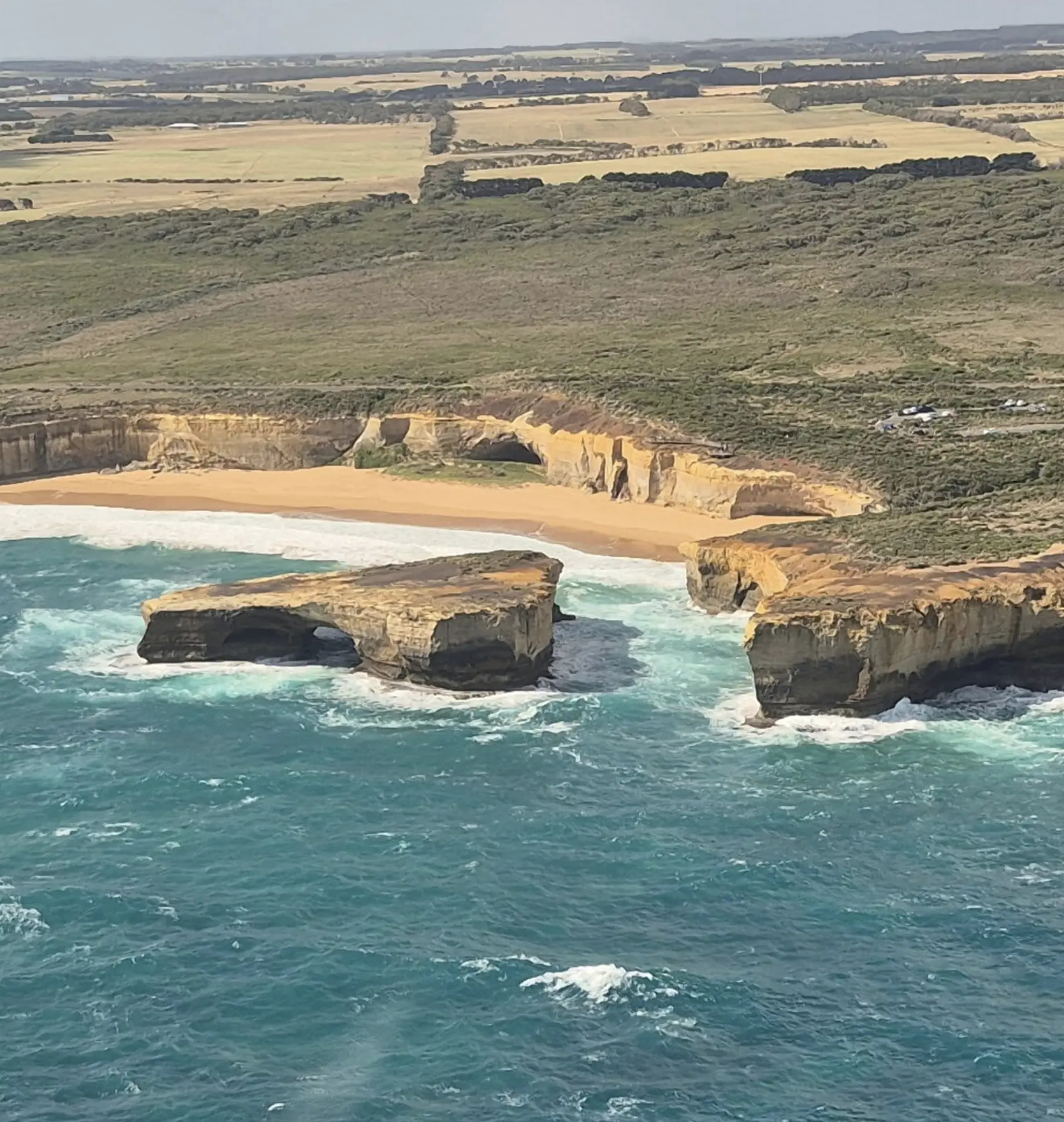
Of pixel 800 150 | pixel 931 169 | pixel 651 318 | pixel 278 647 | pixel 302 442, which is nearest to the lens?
pixel 278 647

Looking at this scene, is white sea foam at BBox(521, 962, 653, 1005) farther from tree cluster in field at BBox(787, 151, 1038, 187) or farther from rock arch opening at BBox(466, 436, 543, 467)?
tree cluster in field at BBox(787, 151, 1038, 187)

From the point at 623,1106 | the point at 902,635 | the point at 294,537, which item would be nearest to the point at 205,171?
the point at 294,537

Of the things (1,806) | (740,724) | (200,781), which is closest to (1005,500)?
(740,724)

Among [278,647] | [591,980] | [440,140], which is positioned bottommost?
[591,980]

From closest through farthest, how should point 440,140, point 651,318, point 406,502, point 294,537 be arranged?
1. point 294,537
2. point 406,502
3. point 651,318
4. point 440,140

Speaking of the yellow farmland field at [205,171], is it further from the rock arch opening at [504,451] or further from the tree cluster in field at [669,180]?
the rock arch opening at [504,451]

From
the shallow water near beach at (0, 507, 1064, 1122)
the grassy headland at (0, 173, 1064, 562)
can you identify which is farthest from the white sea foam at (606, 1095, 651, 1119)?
the grassy headland at (0, 173, 1064, 562)

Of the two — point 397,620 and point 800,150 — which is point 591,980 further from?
point 800,150

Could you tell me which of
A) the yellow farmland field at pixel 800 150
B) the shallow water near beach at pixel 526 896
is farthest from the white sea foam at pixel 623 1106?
the yellow farmland field at pixel 800 150
